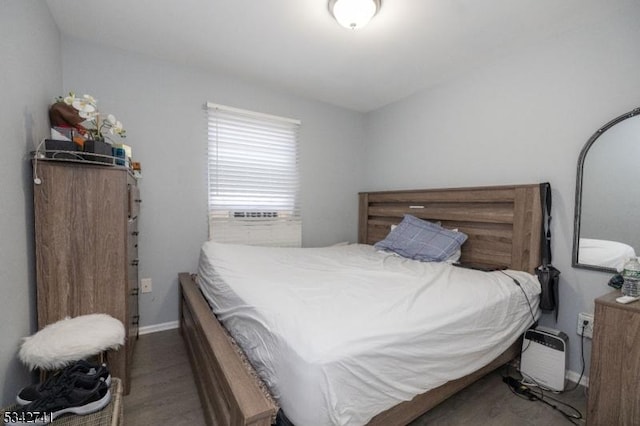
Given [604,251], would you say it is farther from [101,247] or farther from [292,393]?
[101,247]

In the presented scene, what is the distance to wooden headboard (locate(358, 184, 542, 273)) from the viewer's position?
1.95 m

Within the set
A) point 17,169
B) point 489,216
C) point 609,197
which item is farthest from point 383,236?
point 17,169

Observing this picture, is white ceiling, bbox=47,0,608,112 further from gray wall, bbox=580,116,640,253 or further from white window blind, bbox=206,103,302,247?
gray wall, bbox=580,116,640,253

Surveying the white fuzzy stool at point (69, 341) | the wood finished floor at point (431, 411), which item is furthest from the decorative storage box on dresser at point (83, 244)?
the wood finished floor at point (431, 411)

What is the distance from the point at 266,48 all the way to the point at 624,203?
8.73 feet

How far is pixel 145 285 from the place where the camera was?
2.35m

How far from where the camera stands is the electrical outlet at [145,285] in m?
2.34

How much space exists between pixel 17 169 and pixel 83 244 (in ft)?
1.45

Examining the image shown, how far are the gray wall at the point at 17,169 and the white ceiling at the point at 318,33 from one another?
1.74 ft

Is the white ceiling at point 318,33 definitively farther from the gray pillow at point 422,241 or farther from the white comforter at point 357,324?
the white comforter at point 357,324

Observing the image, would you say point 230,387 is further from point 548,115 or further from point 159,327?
point 548,115

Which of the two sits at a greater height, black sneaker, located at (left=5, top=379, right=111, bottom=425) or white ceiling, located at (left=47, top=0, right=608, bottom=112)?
white ceiling, located at (left=47, top=0, right=608, bottom=112)

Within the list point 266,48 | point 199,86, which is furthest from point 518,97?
point 199,86

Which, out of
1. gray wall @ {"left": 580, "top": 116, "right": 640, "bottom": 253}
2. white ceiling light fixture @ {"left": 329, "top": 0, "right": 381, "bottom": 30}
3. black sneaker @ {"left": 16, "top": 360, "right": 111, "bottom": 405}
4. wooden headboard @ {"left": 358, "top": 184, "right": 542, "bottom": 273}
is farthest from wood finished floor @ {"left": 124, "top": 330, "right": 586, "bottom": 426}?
white ceiling light fixture @ {"left": 329, "top": 0, "right": 381, "bottom": 30}
